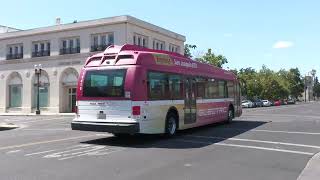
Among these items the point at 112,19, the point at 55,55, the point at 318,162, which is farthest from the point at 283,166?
the point at 55,55

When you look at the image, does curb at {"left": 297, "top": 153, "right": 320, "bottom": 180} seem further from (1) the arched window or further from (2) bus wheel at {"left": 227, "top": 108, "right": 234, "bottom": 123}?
(1) the arched window

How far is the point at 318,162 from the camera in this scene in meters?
11.8

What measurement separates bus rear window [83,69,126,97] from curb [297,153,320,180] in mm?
6132

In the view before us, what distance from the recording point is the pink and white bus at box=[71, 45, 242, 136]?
15180 mm

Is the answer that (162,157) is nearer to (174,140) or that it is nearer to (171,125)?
(174,140)

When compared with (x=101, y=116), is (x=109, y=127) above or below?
below

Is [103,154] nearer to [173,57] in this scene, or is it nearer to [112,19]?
[173,57]

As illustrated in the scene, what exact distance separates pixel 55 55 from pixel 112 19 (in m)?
8.51

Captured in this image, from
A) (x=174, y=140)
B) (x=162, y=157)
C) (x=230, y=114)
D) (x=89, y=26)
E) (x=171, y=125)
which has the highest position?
(x=89, y=26)

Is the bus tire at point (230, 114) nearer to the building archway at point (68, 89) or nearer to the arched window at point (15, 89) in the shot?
the building archway at point (68, 89)

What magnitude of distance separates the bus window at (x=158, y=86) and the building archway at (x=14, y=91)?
148ft

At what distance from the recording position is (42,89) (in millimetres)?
57250

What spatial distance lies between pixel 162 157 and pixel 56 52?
4487 centimetres

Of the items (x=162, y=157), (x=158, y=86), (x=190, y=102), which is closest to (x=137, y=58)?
(x=158, y=86)
